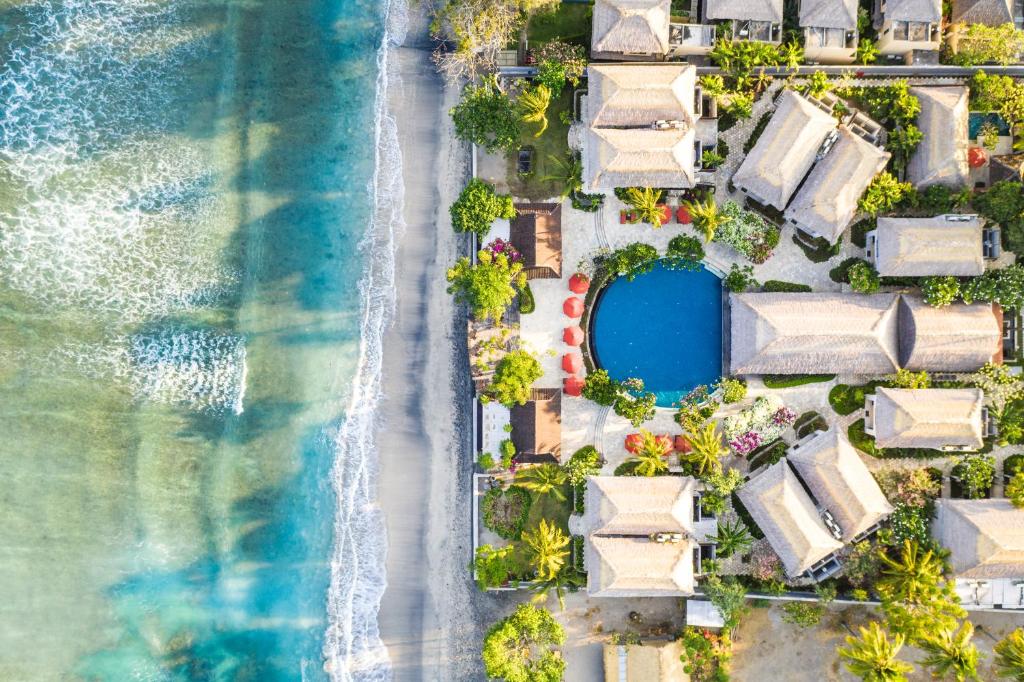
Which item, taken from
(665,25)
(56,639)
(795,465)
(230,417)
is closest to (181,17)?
(230,417)

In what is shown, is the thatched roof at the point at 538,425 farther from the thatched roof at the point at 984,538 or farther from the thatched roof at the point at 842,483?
the thatched roof at the point at 984,538

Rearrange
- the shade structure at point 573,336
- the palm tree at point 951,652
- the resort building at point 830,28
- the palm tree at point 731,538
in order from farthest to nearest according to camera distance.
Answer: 1. the shade structure at point 573,336
2. the palm tree at point 731,538
3. the resort building at point 830,28
4. the palm tree at point 951,652

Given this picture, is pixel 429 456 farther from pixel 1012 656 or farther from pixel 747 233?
pixel 1012 656

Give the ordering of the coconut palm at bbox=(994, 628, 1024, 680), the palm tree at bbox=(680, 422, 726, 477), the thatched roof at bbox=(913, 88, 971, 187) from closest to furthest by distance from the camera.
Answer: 1. the coconut palm at bbox=(994, 628, 1024, 680)
2. the thatched roof at bbox=(913, 88, 971, 187)
3. the palm tree at bbox=(680, 422, 726, 477)

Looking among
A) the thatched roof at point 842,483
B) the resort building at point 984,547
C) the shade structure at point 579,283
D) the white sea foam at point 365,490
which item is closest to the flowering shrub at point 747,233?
the shade structure at point 579,283

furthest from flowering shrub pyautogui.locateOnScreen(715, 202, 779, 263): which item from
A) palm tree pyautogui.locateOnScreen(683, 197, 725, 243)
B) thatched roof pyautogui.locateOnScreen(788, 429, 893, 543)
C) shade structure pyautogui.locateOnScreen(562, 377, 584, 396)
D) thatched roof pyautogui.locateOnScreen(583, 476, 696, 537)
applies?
thatched roof pyautogui.locateOnScreen(583, 476, 696, 537)

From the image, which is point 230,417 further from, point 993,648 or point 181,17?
point 993,648

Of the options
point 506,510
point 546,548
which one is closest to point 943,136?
point 546,548

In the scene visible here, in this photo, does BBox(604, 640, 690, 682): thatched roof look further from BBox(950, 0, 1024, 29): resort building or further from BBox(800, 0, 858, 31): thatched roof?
BBox(950, 0, 1024, 29): resort building
